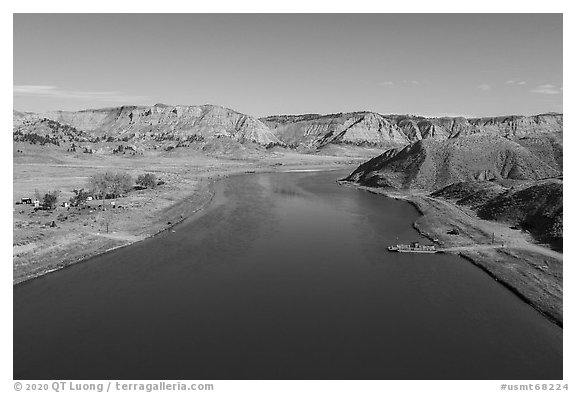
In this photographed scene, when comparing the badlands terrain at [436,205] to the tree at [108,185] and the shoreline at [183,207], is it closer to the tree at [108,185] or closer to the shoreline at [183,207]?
the shoreline at [183,207]

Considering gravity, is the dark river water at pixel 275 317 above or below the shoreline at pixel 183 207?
below

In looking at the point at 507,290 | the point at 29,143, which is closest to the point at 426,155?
the point at 507,290

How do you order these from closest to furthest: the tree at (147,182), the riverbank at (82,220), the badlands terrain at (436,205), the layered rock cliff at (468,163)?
the badlands terrain at (436,205), the riverbank at (82,220), the tree at (147,182), the layered rock cliff at (468,163)

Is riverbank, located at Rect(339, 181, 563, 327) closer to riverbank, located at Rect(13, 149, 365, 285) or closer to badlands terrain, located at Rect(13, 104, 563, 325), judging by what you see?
badlands terrain, located at Rect(13, 104, 563, 325)

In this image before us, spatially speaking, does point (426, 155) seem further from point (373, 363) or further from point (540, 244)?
point (373, 363)

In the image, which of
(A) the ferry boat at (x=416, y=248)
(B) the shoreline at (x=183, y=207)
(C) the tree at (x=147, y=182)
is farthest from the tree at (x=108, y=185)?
(A) the ferry boat at (x=416, y=248)

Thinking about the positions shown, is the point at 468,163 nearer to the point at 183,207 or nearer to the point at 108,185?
the point at 183,207

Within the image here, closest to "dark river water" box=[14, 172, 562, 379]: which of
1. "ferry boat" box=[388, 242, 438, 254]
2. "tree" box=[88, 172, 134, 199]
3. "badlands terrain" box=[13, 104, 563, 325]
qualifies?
"ferry boat" box=[388, 242, 438, 254]
